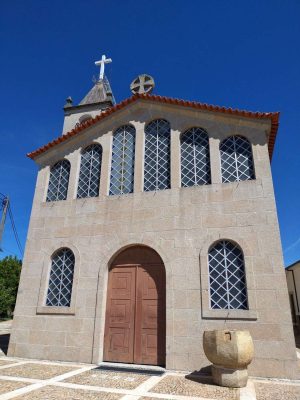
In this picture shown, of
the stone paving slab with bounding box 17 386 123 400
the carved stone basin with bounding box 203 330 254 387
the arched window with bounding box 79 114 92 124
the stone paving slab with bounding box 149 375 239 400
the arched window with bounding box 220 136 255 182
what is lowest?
the stone paving slab with bounding box 17 386 123 400

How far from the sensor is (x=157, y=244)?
26.5ft

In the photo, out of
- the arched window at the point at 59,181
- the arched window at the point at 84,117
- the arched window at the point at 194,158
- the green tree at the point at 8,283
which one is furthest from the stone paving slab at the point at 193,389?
the green tree at the point at 8,283

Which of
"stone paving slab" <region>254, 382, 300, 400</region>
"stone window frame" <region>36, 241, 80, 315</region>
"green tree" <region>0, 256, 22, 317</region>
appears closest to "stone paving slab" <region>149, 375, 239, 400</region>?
"stone paving slab" <region>254, 382, 300, 400</region>

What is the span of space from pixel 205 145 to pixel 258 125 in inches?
62.2

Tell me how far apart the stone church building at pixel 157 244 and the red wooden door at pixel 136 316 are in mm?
27

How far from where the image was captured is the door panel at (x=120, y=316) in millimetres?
7719

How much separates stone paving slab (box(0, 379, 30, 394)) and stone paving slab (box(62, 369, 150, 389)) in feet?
2.91

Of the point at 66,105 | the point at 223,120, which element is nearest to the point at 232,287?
the point at 223,120

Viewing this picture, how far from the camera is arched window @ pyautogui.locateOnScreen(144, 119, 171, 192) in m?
8.98

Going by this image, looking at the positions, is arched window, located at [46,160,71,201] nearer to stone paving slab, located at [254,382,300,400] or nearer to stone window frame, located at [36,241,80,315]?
stone window frame, located at [36,241,80,315]

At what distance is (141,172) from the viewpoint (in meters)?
9.23

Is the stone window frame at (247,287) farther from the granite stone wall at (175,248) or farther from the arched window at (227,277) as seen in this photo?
the arched window at (227,277)

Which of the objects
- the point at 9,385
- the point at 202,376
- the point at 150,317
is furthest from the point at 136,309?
the point at 9,385

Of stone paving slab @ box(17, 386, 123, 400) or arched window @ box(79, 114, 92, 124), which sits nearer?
stone paving slab @ box(17, 386, 123, 400)
